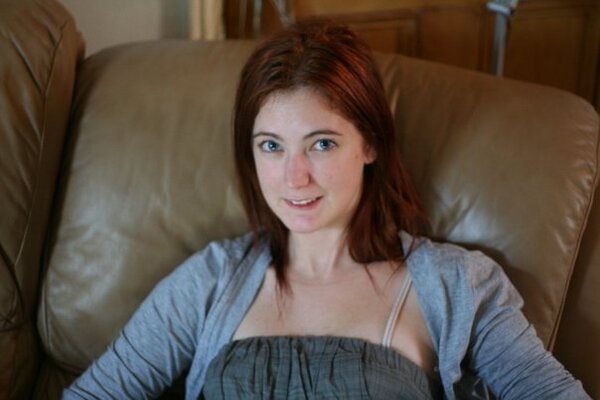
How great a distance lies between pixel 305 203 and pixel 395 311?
0.24m

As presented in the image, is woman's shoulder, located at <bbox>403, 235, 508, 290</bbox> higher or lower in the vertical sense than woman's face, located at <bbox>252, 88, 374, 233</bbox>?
lower

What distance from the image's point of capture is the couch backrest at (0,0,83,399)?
1185 mm

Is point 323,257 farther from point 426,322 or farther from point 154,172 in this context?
point 154,172

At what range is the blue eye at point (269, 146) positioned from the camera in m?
1.03

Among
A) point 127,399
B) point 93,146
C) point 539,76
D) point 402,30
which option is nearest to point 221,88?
point 93,146

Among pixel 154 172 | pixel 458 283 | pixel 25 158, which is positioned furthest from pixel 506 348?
pixel 25 158

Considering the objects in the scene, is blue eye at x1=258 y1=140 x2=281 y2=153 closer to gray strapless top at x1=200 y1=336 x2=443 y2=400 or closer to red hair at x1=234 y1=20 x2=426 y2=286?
red hair at x1=234 y1=20 x2=426 y2=286

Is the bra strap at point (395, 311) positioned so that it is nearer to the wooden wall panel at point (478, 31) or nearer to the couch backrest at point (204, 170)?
the couch backrest at point (204, 170)

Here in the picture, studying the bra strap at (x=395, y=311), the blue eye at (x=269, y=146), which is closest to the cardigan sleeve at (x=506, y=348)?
the bra strap at (x=395, y=311)

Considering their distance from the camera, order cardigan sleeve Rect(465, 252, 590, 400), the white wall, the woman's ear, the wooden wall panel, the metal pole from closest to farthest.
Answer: cardigan sleeve Rect(465, 252, 590, 400), the woman's ear, the metal pole, the white wall, the wooden wall panel

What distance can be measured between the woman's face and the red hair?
20 millimetres

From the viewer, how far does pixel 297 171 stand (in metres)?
0.98

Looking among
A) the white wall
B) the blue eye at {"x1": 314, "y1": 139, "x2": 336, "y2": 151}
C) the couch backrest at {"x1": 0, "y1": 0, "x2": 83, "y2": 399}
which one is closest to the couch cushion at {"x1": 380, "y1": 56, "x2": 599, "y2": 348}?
the blue eye at {"x1": 314, "y1": 139, "x2": 336, "y2": 151}

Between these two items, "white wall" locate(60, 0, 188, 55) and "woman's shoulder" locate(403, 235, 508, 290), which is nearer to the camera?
"woman's shoulder" locate(403, 235, 508, 290)
